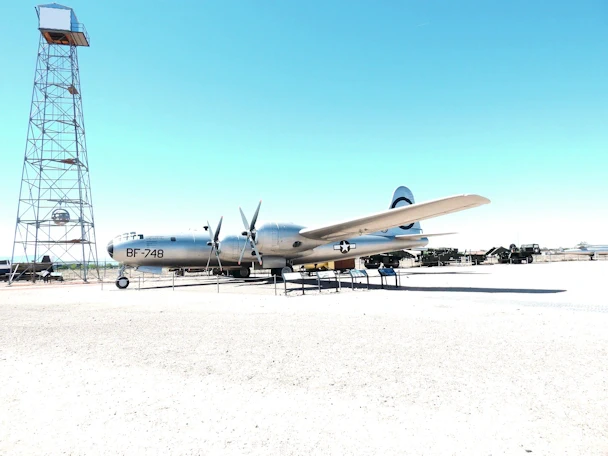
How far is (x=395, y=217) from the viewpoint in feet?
67.5

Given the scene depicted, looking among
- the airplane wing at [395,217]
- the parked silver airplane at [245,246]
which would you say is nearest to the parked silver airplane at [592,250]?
the parked silver airplane at [245,246]

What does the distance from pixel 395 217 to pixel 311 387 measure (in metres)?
16.8

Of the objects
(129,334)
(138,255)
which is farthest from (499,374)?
(138,255)

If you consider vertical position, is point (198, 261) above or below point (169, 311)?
above

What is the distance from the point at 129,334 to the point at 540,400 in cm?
806

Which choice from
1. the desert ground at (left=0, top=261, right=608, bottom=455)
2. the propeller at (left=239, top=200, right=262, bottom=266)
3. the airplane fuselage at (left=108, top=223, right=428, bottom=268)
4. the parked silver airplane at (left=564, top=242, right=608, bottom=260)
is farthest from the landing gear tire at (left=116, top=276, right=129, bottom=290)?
the parked silver airplane at (left=564, top=242, right=608, bottom=260)

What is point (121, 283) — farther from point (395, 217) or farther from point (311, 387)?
point (311, 387)

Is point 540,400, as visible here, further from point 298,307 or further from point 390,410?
point 298,307

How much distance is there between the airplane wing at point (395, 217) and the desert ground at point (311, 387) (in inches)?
336

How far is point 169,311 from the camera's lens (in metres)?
12.0

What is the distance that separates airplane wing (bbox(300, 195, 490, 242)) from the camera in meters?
17.2

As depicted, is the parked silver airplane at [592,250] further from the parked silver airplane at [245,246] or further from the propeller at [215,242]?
the propeller at [215,242]

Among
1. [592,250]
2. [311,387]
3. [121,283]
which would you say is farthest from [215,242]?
[592,250]

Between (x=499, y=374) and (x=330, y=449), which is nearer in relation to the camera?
(x=330, y=449)
